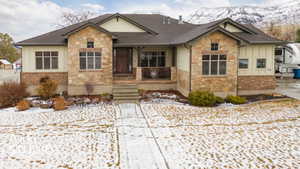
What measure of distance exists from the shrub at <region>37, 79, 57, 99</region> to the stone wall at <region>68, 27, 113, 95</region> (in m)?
1.01

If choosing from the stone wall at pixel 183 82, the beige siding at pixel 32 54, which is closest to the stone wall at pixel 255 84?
the stone wall at pixel 183 82

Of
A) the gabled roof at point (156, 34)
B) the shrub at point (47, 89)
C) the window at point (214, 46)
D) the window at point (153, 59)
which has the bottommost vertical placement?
the shrub at point (47, 89)

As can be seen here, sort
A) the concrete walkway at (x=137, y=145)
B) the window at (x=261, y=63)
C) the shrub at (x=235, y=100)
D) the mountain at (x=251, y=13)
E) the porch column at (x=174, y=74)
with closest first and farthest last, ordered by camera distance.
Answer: the concrete walkway at (x=137, y=145) → the shrub at (x=235, y=100) → the window at (x=261, y=63) → the porch column at (x=174, y=74) → the mountain at (x=251, y=13)

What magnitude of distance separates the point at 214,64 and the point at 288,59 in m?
14.4

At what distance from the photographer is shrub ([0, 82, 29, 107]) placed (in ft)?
48.3

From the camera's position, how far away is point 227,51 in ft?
50.8

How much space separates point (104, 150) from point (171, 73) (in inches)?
422

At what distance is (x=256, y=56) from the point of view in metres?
17.3

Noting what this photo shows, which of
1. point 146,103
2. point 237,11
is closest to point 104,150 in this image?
point 146,103

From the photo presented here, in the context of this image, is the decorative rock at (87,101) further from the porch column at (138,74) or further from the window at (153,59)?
the window at (153,59)

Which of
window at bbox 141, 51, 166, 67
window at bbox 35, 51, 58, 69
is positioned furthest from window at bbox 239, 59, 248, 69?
window at bbox 35, 51, 58, 69

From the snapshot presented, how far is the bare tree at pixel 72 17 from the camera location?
42375mm

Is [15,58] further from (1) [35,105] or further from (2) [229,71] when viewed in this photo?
(2) [229,71]

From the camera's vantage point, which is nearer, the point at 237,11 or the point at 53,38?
the point at 53,38
